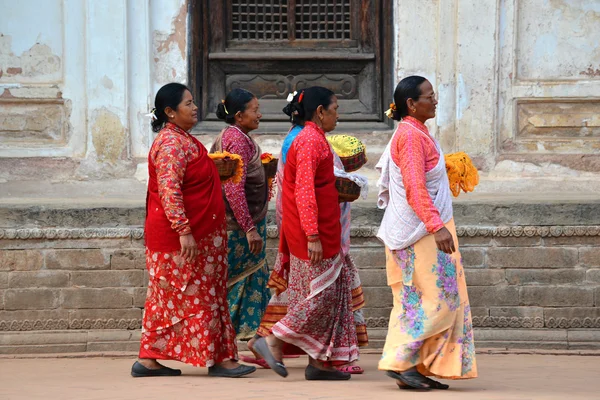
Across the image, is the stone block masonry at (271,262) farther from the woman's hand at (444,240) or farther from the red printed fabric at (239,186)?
the woman's hand at (444,240)

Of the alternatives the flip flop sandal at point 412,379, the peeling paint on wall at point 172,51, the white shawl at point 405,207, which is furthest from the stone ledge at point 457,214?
the flip flop sandal at point 412,379

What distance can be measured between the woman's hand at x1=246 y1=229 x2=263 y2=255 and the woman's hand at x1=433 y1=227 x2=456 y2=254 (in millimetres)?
1657

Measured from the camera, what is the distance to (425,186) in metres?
5.94

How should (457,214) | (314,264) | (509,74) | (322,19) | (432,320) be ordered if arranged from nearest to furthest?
(432,320) < (314,264) < (457,214) < (509,74) < (322,19)

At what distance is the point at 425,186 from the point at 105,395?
6.90 feet

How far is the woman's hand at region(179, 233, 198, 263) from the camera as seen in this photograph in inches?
250

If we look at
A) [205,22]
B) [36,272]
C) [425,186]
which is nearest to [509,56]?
A: [205,22]

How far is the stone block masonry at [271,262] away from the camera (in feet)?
27.1

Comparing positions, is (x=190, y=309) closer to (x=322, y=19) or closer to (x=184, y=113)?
(x=184, y=113)

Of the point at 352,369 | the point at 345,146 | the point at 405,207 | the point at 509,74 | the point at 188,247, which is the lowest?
the point at 352,369

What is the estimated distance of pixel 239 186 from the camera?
23.1 ft

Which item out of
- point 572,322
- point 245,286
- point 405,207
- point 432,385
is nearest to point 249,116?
point 245,286

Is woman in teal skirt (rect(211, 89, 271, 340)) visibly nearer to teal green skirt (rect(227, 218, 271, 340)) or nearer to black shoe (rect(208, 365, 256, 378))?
teal green skirt (rect(227, 218, 271, 340))

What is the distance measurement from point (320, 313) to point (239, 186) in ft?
3.46
